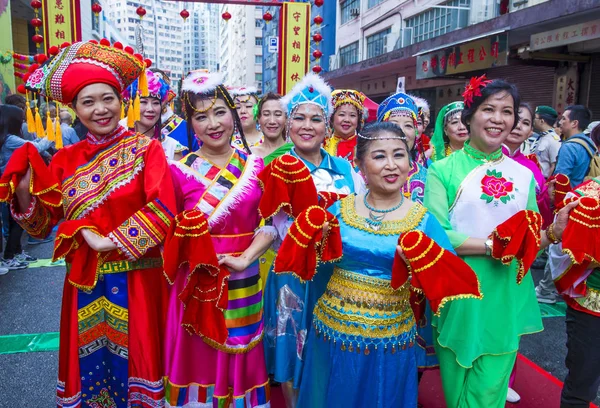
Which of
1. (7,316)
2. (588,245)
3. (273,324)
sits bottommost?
(7,316)

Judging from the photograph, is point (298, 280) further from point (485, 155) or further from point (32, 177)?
point (32, 177)

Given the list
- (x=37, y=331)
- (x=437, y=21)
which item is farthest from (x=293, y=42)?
(x=437, y=21)

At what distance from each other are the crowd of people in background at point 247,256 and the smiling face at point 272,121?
148 cm

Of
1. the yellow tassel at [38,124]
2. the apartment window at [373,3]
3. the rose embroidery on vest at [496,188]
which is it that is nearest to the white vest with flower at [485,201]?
the rose embroidery on vest at [496,188]

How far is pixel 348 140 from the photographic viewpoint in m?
3.99

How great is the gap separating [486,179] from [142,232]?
1662 millimetres

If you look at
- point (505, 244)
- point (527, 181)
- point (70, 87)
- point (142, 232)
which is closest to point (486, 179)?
point (527, 181)

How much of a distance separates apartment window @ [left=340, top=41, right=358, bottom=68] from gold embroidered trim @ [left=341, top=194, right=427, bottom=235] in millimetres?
22744

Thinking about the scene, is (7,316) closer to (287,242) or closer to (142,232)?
(142,232)

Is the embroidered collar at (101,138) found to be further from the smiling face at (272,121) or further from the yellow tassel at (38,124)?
the smiling face at (272,121)

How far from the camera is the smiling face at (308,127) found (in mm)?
2834

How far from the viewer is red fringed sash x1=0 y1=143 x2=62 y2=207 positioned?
2.10 metres

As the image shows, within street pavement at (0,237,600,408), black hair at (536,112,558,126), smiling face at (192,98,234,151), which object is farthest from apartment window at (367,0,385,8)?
smiling face at (192,98,234,151)

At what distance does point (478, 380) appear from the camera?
2.29m
